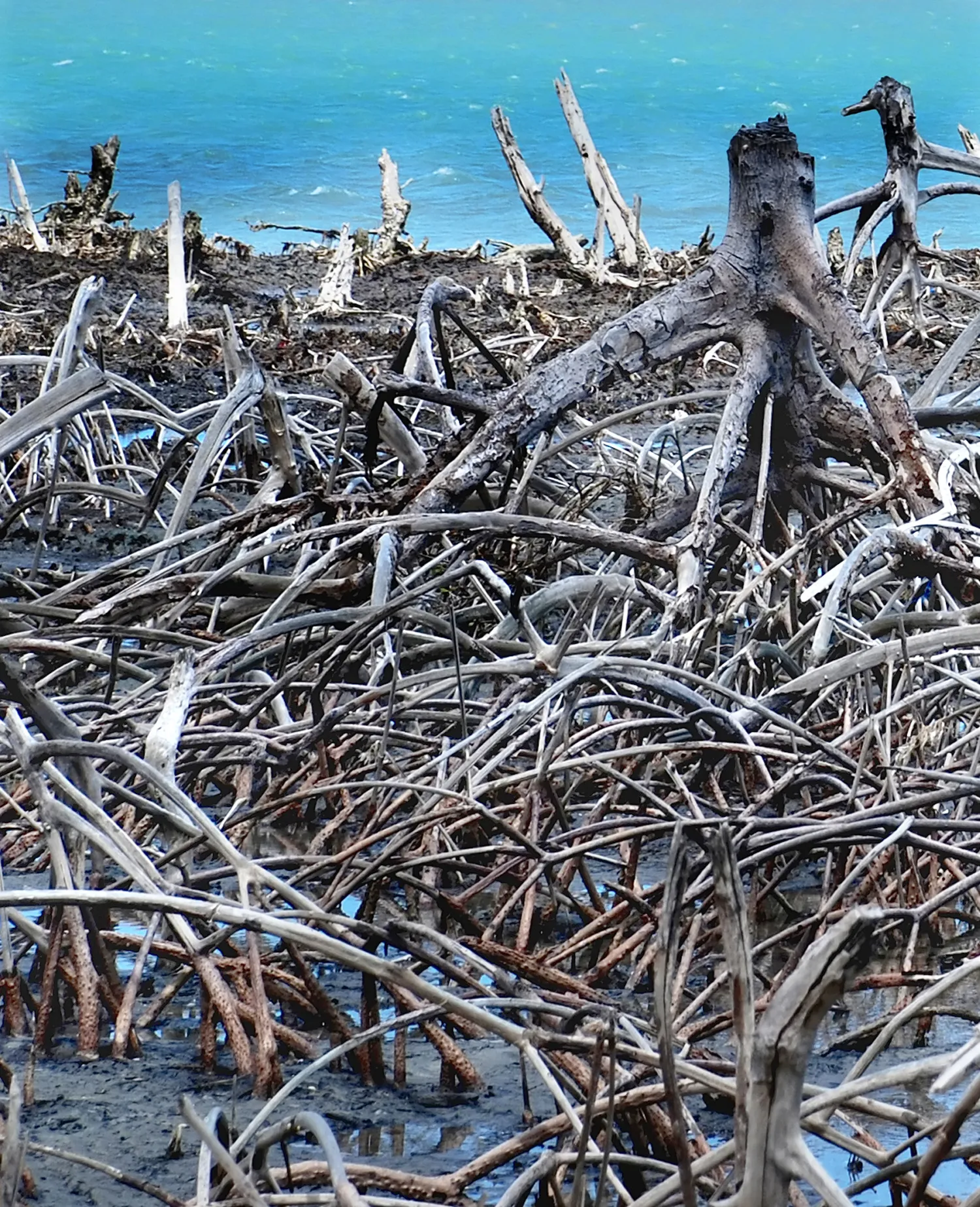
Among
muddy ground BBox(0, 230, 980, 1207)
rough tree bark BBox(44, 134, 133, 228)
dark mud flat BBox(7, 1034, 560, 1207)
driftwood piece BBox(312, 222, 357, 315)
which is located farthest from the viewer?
rough tree bark BBox(44, 134, 133, 228)

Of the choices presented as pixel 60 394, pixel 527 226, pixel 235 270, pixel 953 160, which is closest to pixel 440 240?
pixel 527 226

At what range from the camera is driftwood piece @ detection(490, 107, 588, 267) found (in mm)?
13859

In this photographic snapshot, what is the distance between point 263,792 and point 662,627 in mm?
1053

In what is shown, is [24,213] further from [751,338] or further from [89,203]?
[751,338]

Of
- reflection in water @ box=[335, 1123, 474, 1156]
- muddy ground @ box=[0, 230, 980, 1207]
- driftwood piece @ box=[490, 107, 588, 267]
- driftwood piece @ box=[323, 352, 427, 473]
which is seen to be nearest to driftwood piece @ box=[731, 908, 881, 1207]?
muddy ground @ box=[0, 230, 980, 1207]

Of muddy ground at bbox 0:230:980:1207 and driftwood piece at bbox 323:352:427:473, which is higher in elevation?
driftwood piece at bbox 323:352:427:473

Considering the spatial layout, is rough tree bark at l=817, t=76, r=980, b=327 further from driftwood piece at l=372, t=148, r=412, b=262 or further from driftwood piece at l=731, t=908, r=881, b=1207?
driftwood piece at l=372, t=148, r=412, b=262

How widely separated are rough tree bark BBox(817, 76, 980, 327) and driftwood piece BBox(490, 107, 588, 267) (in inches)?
337

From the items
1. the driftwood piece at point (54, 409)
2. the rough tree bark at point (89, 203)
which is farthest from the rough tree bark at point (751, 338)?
the rough tree bark at point (89, 203)

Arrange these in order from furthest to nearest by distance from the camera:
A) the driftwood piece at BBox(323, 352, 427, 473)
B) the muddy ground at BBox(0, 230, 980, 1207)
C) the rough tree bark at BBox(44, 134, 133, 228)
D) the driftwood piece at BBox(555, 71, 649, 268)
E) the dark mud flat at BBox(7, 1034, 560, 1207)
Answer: the rough tree bark at BBox(44, 134, 133, 228), the driftwood piece at BBox(555, 71, 649, 268), the driftwood piece at BBox(323, 352, 427, 473), the muddy ground at BBox(0, 230, 980, 1207), the dark mud flat at BBox(7, 1034, 560, 1207)

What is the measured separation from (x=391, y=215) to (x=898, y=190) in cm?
1012

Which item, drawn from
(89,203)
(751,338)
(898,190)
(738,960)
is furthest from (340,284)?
(738,960)

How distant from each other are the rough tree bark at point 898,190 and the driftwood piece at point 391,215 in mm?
9497

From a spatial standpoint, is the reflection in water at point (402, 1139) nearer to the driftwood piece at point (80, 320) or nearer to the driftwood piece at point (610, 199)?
the driftwood piece at point (80, 320)
